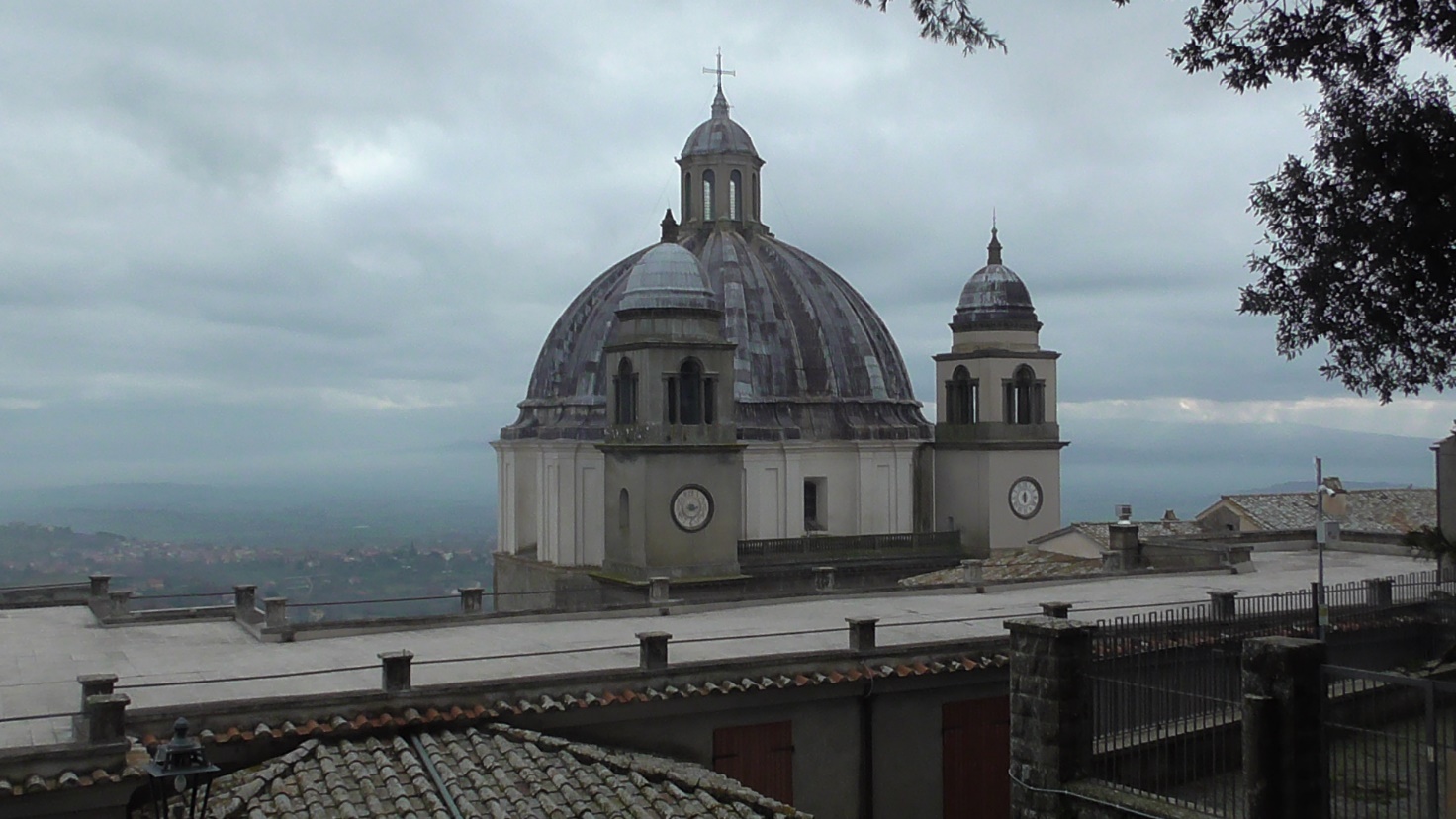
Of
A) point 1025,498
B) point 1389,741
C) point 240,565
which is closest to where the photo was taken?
point 1389,741

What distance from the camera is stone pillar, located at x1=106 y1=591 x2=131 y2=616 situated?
2325 centimetres

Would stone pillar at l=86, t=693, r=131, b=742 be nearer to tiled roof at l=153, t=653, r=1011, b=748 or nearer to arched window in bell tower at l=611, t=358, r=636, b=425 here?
tiled roof at l=153, t=653, r=1011, b=748

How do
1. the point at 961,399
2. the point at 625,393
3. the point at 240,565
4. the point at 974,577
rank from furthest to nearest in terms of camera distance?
the point at 240,565 < the point at 961,399 < the point at 625,393 < the point at 974,577

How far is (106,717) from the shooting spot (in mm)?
13664

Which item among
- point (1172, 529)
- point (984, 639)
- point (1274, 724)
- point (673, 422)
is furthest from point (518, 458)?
point (1274, 724)

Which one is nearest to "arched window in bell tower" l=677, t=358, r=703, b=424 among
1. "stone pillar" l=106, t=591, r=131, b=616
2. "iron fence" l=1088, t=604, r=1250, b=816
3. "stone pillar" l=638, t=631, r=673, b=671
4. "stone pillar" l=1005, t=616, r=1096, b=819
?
"stone pillar" l=106, t=591, r=131, b=616

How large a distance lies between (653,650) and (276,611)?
7190mm

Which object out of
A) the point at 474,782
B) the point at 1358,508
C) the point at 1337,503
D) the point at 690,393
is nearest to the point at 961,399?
the point at 690,393

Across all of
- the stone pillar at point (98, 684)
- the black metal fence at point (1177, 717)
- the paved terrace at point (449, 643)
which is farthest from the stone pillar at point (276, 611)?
the black metal fence at point (1177, 717)

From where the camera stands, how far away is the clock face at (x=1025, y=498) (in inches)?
1794

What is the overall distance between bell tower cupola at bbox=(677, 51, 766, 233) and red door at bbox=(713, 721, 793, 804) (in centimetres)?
3241

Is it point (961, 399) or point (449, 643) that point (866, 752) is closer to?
point (449, 643)

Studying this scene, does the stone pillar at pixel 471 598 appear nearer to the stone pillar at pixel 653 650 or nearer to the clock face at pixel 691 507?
the stone pillar at pixel 653 650

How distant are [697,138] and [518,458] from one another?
1335cm
